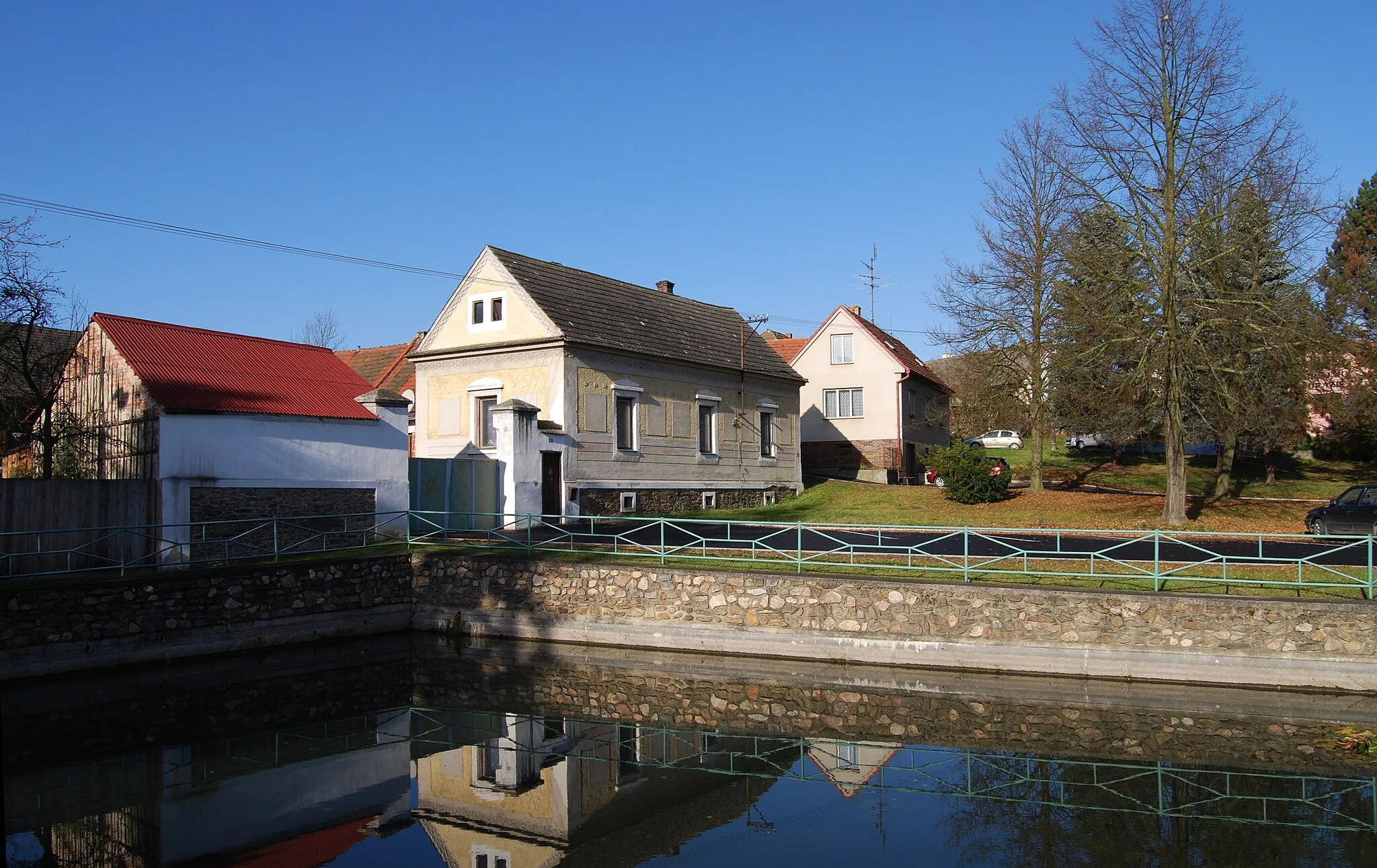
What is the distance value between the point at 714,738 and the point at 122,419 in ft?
51.8

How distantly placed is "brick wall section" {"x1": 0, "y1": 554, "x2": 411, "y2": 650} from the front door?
6.88 m

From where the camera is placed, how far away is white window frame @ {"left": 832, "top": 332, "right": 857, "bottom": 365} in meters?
45.6

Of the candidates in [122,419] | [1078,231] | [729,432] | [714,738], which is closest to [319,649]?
[122,419]

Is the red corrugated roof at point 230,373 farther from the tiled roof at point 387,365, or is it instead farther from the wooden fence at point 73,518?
the tiled roof at point 387,365

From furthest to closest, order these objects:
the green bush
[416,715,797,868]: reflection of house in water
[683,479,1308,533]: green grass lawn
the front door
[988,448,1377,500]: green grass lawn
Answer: [988,448,1377,500]: green grass lawn, the green bush, the front door, [683,479,1308,533]: green grass lawn, [416,715,797,868]: reflection of house in water

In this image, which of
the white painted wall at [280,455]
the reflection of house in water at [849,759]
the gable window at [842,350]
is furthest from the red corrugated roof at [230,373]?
the gable window at [842,350]

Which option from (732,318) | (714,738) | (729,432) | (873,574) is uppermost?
(732,318)

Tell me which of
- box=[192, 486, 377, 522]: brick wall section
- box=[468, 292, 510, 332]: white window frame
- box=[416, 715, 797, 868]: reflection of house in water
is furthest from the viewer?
box=[468, 292, 510, 332]: white window frame

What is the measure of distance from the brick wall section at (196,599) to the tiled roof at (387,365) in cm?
1637

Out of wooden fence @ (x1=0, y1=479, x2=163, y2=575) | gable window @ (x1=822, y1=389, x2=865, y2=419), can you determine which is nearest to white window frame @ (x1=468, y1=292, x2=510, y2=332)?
wooden fence @ (x1=0, y1=479, x2=163, y2=575)

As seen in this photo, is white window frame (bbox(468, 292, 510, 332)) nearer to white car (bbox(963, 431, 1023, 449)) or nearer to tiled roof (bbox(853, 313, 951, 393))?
tiled roof (bbox(853, 313, 951, 393))

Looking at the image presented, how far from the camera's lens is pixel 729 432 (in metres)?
34.8

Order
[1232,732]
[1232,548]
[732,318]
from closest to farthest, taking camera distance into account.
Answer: [1232,732]
[1232,548]
[732,318]

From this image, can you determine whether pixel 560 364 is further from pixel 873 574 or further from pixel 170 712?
pixel 170 712
